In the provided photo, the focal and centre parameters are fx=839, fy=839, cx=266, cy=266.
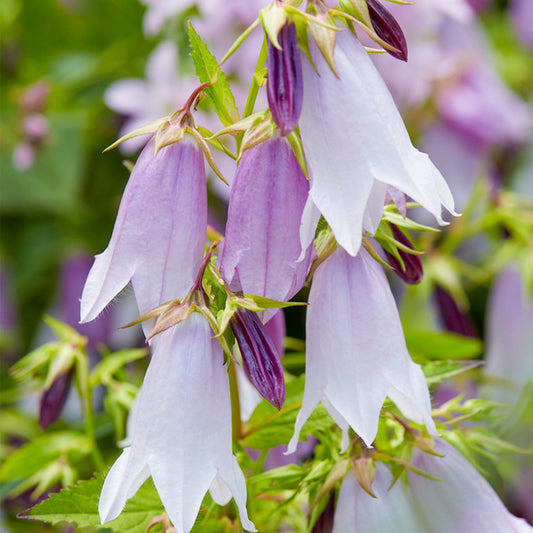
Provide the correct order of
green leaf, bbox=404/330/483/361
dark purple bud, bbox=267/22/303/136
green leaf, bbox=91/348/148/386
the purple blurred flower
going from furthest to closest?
the purple blurred flower → green leaf, bbox=404/330/483/361 → green leaf, bbox=91/348/148/386 → dark purple bud, bbox=267/22/303/136

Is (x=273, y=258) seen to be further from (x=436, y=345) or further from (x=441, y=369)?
(x=436, y=345)

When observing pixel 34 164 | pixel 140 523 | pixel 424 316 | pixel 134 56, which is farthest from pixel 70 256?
pixel 140 523

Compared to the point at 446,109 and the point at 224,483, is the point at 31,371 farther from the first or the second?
the point at 446,109

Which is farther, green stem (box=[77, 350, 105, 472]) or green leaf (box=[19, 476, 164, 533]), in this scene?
green stem (box=[77, 350, 105, 472])

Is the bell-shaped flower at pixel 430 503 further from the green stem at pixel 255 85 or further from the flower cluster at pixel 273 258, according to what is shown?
the green stem at pixel 255 85

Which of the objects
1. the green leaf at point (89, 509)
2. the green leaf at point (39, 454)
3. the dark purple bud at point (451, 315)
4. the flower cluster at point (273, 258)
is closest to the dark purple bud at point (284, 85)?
the flower cluster at point (273, 258)

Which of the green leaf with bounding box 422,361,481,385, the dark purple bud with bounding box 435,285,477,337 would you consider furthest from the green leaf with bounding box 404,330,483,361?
the green leaf with bounding box 422,361,481,385

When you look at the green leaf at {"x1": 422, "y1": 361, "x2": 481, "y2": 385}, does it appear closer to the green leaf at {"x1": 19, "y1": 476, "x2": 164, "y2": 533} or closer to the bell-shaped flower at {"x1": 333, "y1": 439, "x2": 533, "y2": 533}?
the bell-shaped flower at {"x1": 333, "y1": 439, "x2": 533, "y2": 533}
